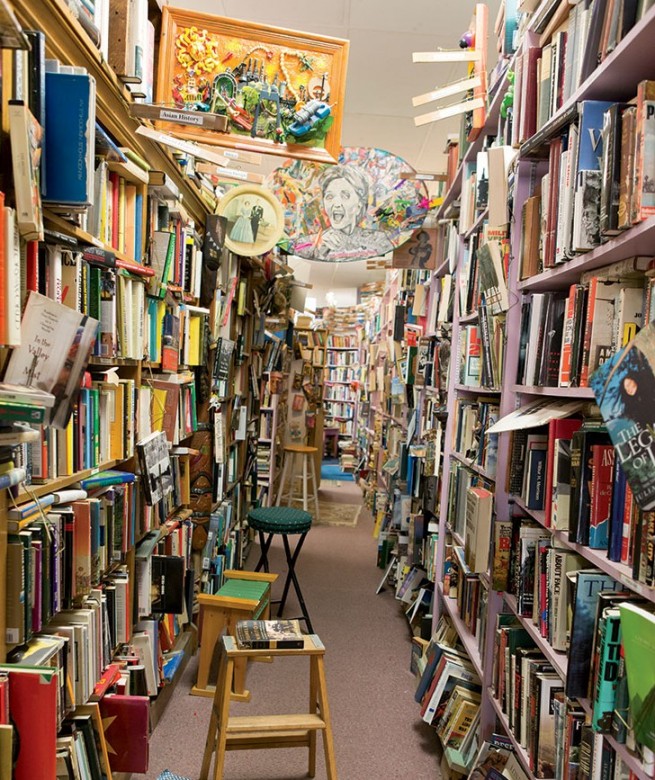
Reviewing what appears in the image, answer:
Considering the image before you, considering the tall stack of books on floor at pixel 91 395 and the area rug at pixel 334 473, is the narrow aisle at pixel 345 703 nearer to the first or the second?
the tall stack of books on floor at pixel 91 395

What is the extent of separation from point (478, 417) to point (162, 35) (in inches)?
68.2

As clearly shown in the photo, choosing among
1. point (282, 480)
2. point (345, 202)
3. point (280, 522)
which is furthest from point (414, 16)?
point (282, 480)

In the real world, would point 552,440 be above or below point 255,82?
below

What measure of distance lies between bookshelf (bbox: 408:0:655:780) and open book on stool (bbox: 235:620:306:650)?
0.62 m

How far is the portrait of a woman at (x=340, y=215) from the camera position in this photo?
10.5ft

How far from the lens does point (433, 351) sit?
353 centimetres

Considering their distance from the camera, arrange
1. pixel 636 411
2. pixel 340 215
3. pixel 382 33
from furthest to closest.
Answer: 1. pixel 340 215
2. pixel 382 33
3. pixel 636 411

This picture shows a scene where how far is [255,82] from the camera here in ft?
6.86

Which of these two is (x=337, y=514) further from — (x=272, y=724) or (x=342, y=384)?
(x=342, y=384)

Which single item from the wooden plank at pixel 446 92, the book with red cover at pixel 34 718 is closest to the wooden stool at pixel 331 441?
the wooden plank at pixel 446 92

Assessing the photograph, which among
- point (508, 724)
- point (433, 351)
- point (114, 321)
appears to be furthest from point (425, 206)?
point (508, 724)

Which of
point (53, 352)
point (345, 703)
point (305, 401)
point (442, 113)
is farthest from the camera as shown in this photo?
point (305, 401)

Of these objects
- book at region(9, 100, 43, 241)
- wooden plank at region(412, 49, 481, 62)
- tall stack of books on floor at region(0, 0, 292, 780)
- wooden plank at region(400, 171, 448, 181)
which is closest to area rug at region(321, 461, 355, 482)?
tall stack of books on floor at region(0, 0, 292, 780)

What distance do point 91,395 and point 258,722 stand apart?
1212 mm
